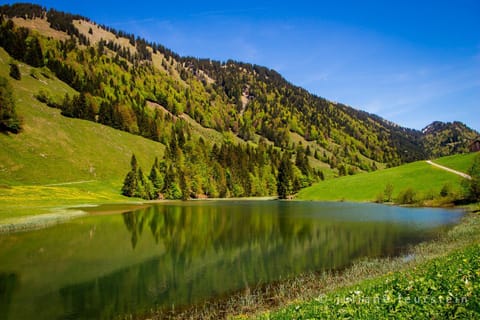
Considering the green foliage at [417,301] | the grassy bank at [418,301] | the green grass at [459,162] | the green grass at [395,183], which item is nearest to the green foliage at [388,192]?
the green grass at [395,183]

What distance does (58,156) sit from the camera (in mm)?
129000

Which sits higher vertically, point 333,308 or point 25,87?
point 25,87

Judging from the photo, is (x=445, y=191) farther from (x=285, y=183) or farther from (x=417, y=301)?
(x=417, y=301)

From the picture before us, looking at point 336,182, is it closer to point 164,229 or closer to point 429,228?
point 429,228

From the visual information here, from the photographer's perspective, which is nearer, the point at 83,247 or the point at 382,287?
the point at 382,287

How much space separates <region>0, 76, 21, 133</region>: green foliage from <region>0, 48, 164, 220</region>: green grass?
152 inches

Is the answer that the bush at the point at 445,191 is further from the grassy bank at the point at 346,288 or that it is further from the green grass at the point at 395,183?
the grassy bank at the point at 346,288

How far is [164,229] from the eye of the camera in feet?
169

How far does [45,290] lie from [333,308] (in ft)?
72.4

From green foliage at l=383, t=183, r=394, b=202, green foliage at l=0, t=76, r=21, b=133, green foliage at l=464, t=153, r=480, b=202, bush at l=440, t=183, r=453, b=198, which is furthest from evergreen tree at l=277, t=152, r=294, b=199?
green foliage at l=0, t=76, r=21, b=133

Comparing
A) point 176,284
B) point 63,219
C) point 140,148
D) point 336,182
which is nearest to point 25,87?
point 140,148

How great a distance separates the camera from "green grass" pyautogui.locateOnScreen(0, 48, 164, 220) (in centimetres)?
9500

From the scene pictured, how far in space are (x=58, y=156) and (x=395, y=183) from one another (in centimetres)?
14229

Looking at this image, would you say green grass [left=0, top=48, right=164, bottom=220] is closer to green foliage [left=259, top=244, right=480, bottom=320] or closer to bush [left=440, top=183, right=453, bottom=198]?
green foliage [left=259, top=244, right=480, bottom=320]
